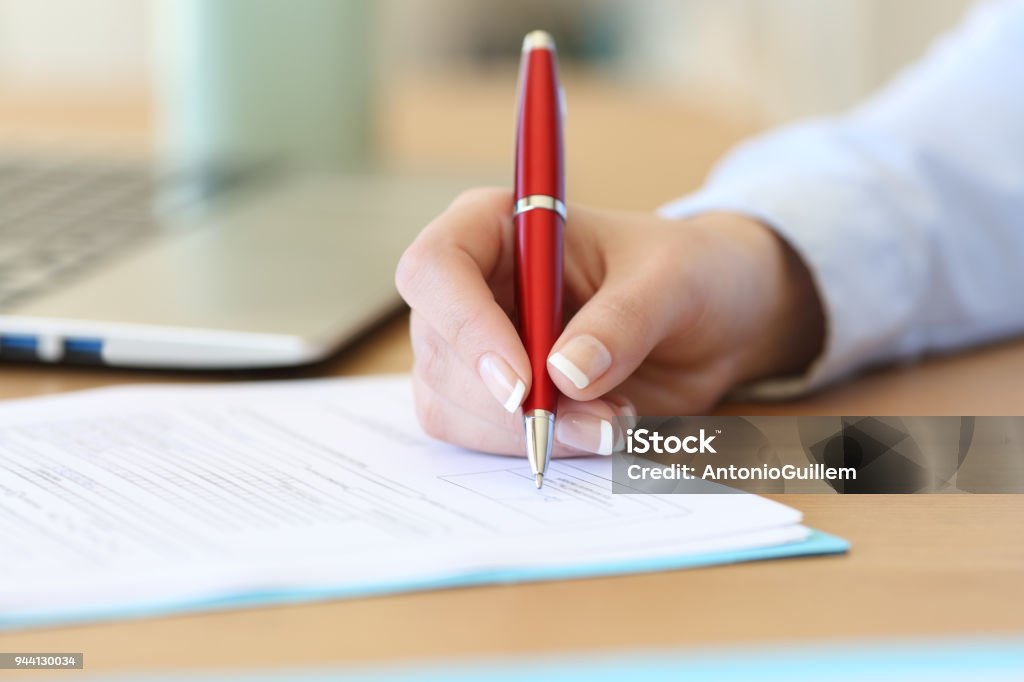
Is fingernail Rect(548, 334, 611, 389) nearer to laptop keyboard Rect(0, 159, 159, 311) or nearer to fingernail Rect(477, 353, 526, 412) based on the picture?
fingernail Rect(477, 353, 526, 412)

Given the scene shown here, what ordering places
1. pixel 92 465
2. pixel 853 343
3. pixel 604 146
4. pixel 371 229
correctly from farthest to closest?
1. pixel 604 146
2. pixel 371 229
3. pixel 853 343
4. pixel 92 465

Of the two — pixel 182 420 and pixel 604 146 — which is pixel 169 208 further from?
pixel 604 146

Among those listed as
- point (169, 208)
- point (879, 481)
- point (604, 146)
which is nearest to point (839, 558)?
point (879, 481)

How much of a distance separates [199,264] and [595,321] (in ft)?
0.90

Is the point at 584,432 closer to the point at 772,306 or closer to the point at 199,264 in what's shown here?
the point at 772,306

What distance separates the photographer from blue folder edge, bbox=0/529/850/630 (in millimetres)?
268

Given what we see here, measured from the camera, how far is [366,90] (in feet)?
2.99

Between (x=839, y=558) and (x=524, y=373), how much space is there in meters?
0.10

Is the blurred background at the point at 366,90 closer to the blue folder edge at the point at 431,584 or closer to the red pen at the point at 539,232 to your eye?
the red pen at the point at 539,232

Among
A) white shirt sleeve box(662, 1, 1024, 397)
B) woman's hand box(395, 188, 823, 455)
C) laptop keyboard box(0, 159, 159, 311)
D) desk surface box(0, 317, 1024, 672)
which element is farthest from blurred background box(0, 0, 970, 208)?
desk surface box(0, 317, 1024, 672)

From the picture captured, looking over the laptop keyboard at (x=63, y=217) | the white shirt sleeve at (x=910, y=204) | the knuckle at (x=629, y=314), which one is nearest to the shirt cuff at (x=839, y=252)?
the white shirt sleeve at (x=910, y=204)

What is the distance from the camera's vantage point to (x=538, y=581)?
0.29 m

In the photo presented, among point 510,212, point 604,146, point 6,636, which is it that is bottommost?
point 6,636

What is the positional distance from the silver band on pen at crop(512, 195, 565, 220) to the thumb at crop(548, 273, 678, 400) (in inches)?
1.2
